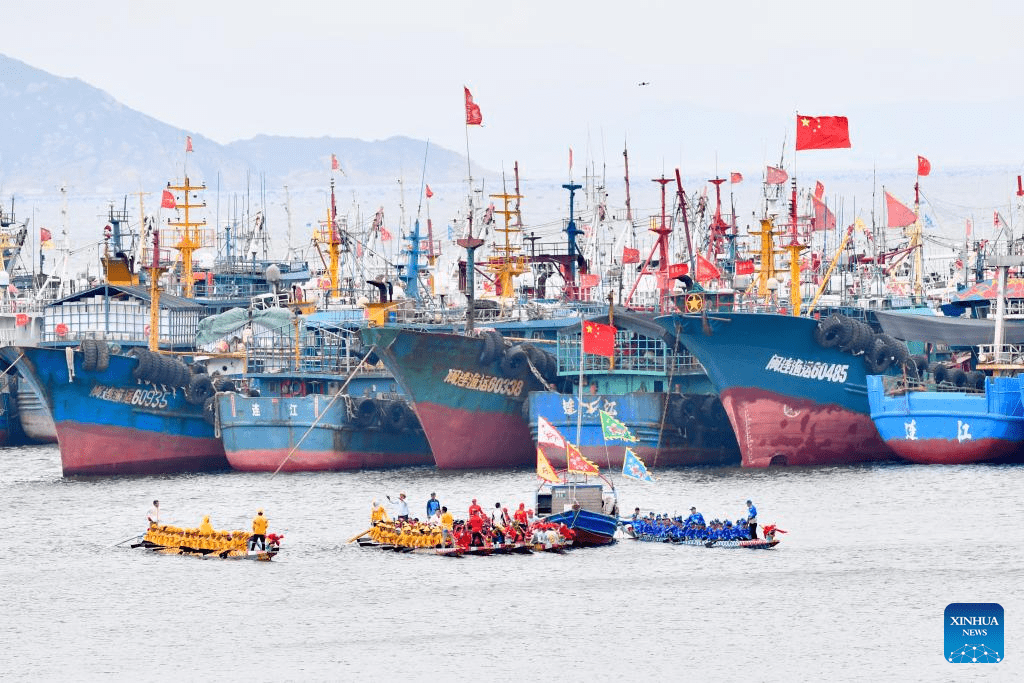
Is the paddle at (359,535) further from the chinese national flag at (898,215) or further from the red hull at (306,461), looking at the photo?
the chinese national flag at (898,215)

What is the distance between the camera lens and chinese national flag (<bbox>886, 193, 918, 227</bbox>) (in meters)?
110

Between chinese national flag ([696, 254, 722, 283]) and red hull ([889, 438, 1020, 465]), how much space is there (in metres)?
11.5

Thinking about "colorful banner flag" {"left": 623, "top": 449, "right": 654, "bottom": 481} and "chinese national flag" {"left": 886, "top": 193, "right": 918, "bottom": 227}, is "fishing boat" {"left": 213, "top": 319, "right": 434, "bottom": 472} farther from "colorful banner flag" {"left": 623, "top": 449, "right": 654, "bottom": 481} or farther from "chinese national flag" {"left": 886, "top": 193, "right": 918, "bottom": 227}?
"chinese national flag" {"left": 886, "top": 193, "right": 918, "bottom": 227}

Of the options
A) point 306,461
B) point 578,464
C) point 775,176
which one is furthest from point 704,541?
point 775,176

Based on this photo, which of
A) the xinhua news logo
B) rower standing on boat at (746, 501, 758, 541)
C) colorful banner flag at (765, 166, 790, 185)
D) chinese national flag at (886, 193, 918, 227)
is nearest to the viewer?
the xinhua news logo

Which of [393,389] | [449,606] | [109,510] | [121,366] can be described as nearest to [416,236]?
[393,389]

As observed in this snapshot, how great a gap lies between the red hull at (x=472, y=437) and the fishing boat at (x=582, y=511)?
71.1ft

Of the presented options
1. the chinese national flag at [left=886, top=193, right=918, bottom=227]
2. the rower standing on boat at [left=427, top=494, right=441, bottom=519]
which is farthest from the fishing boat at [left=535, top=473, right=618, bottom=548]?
the chinese national flag at [left=886, top=193, right=918, bottom=227]

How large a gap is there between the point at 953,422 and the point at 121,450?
35749 millimetres

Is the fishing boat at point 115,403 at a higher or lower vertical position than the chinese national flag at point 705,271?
lower

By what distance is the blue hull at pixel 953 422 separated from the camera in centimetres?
7738

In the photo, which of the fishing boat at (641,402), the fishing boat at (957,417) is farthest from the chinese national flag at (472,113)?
the fishing boat at (957,417)

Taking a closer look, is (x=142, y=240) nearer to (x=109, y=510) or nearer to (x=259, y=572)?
(x=109, y=510)

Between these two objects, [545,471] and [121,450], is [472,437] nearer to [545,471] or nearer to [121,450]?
[121,450]
